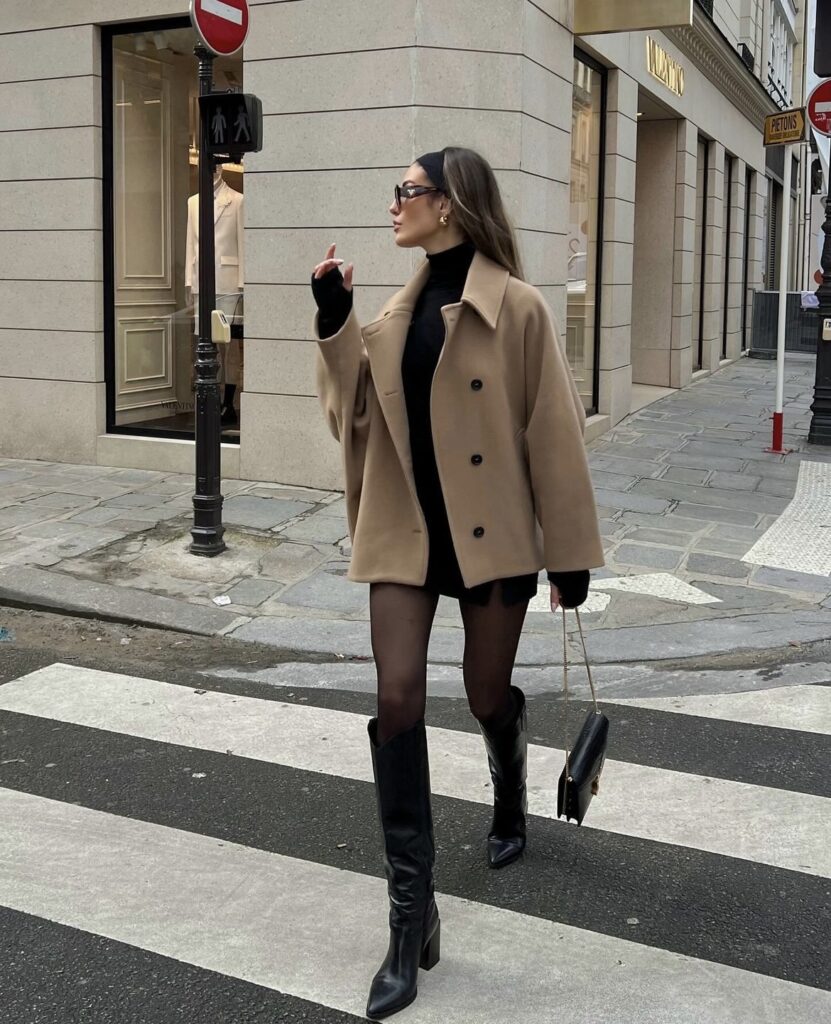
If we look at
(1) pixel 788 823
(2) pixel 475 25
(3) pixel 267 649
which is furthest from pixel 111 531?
(1) pixel 788 823

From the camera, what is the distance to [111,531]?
8.12 m

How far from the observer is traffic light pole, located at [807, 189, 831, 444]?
12.1 m

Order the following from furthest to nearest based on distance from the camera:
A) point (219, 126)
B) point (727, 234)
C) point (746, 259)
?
point (746, 259)
point (727, 234)
point (219, 126)

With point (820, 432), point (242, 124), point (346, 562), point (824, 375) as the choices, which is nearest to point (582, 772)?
point (346, 562)

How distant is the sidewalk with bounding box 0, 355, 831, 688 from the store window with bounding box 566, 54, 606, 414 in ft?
5.49

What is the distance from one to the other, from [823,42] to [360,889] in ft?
38.7

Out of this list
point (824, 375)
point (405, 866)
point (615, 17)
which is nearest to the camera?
point (405, 866)

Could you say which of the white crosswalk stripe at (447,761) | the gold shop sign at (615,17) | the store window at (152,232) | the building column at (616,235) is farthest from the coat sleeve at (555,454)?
the building column at (616,235)

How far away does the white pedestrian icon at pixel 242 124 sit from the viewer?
7137mm

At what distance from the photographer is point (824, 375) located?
12.4m

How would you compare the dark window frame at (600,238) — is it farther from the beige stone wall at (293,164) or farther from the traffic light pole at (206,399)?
the traffic light pole at (206,399)

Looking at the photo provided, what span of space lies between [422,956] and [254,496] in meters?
6.44

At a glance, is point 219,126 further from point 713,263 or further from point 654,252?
point 713,263

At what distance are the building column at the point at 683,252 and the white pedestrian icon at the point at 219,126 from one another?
9776mm
